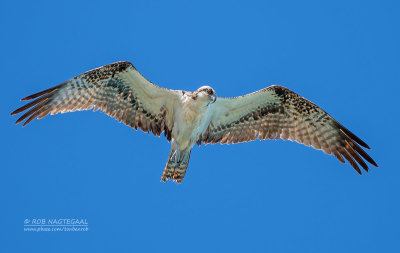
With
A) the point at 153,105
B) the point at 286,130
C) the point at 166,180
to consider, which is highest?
the point at 153,105

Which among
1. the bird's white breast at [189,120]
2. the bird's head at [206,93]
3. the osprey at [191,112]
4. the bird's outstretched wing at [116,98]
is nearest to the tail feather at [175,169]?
the osprey at [191,112]

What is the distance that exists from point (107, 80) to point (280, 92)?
13.6 ft

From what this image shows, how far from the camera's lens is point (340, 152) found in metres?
14.2

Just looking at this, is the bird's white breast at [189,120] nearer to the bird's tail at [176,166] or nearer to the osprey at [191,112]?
the osprey at [191,112]

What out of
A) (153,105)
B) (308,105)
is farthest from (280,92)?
(153,105)

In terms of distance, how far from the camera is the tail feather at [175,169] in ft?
45.2

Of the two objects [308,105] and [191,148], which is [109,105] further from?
[308,105]

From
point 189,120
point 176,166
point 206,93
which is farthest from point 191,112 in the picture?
point 176,166

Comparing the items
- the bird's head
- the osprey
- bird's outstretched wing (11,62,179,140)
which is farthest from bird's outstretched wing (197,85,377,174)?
bird's outstretched wing (11,62,179,140)

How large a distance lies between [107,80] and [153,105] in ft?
4.14

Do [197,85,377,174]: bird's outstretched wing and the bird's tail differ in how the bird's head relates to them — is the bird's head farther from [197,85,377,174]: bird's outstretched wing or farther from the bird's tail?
the bird's tail

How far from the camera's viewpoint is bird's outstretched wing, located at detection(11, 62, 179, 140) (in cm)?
1355

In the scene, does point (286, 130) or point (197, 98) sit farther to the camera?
point (286, 130)

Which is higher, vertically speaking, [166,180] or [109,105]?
[109,105]
